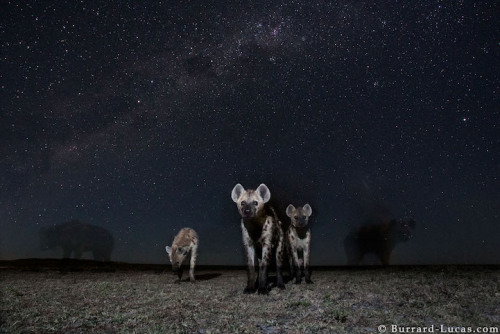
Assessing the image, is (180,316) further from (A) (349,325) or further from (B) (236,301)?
(A) (349,325)

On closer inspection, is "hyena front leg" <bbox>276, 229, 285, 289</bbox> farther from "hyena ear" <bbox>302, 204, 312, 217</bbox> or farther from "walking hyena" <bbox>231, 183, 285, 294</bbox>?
"hyena ear" <bbox>302, 204, 312, 217</bbox>

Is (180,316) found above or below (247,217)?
below

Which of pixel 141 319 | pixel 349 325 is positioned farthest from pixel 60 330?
pixel 349 325

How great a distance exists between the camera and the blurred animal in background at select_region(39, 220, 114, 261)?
36406 millimetres

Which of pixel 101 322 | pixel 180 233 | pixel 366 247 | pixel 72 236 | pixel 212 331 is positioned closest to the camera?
pixel 212 331

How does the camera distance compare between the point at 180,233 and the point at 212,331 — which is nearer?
the point at 212,331

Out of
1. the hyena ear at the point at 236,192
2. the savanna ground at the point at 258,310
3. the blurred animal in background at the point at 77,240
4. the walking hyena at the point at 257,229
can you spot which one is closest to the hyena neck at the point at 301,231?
the walking hyena at the point at 257,229

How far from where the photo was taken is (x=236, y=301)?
831 cm

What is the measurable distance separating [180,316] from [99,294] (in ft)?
13.1

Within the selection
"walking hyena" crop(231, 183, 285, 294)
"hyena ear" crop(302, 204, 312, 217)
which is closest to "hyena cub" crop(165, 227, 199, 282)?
"walking hyena" crop(231, 183, 285, 294)

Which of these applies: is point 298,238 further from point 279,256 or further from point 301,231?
point 279,256

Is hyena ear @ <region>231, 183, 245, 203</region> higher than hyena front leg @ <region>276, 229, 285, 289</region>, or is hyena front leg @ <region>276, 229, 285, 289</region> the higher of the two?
hyena ear @ <region>231, 183, 245, 203</region>

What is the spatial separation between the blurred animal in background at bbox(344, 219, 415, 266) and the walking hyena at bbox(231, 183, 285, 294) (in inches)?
841

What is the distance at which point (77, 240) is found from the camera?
36.6 m
